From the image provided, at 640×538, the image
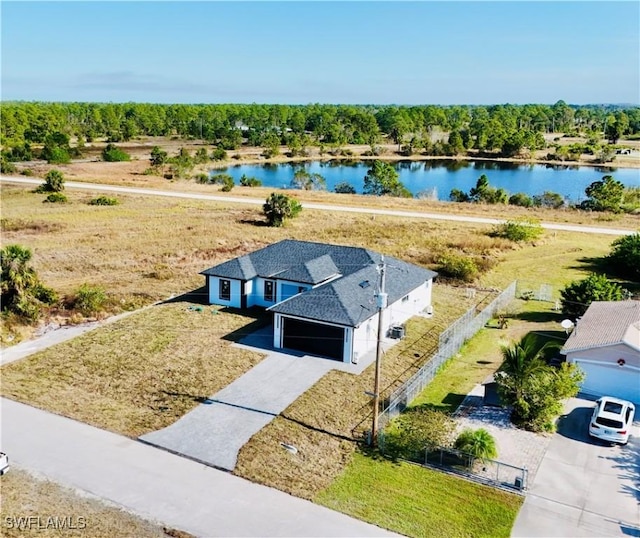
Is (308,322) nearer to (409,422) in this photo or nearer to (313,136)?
(409,422)

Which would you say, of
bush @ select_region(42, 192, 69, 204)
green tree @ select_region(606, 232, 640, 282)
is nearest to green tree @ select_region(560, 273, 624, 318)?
green tree @ select_region(606, 232, 640, 282)

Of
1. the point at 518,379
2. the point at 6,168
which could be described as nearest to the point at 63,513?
the point at 518,379

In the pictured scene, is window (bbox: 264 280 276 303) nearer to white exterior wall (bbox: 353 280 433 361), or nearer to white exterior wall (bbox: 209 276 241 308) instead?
white exterior wall (bbox: 209 276 241 308)

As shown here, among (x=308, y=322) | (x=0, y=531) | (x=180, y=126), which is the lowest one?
(x=0, y=531)

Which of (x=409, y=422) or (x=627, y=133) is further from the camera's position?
(x=627, y=133)

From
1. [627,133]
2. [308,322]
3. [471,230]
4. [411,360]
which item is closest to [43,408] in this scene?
[308,322]

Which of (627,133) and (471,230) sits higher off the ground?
(627,133)
